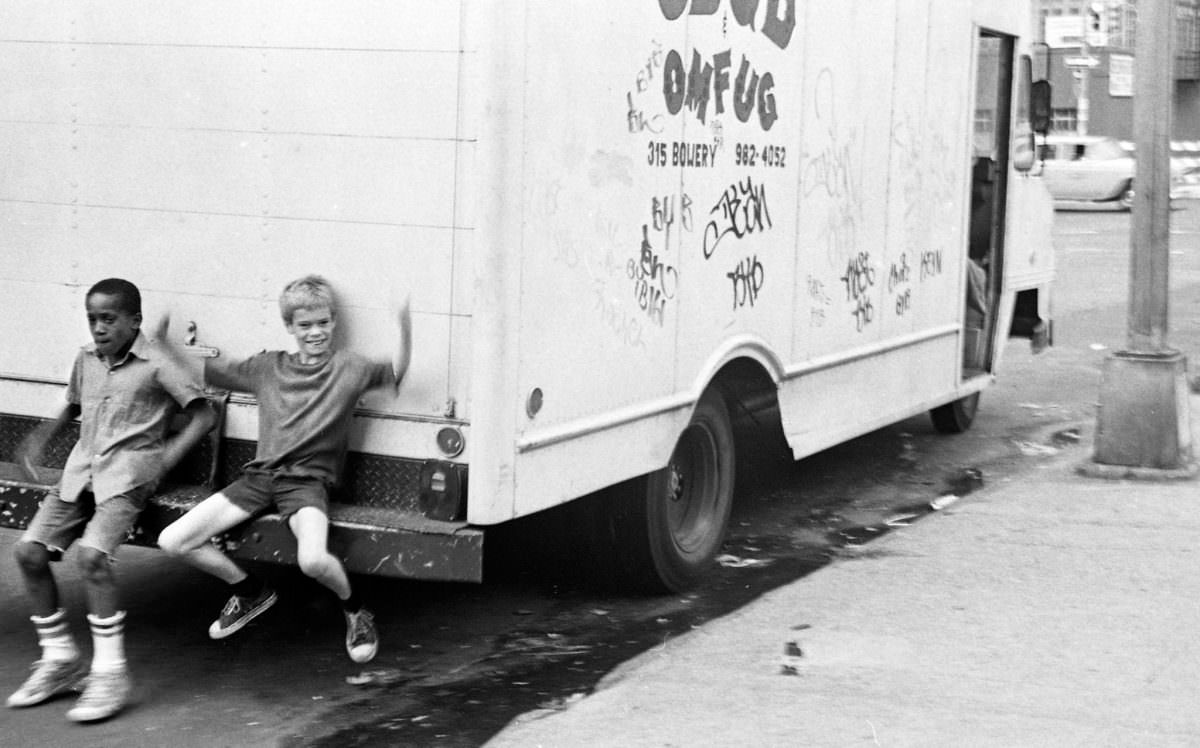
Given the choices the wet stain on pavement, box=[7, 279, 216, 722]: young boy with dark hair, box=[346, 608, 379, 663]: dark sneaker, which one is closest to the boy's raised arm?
box=[7, 279, 216, 722]: young boy with dark hair

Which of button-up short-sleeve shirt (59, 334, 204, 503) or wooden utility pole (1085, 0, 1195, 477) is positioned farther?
wooden utility pole (1085, 0, 1195, 477)

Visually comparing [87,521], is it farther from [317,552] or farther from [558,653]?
[558,653]

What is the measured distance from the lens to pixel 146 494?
574cm

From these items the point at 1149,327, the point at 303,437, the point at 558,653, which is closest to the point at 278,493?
the point at 303,437

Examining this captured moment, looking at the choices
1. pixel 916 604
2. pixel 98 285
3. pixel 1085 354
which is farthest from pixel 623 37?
pixel 1085 354

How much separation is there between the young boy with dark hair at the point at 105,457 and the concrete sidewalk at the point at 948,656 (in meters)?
1.50

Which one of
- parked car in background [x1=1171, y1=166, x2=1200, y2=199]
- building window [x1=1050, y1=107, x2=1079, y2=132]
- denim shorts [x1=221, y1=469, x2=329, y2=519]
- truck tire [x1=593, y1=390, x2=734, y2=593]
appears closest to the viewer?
denim shorts [x1=221, y1=469, x2=329, y2=519]

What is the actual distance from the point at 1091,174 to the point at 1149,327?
2884 centimetres

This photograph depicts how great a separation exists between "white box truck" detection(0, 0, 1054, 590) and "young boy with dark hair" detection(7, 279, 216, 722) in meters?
0.17

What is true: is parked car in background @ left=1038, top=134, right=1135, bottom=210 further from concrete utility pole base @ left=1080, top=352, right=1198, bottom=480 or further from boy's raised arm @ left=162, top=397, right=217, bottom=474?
boy's raised arm @ left=162, top=397, right=217, bottom=474

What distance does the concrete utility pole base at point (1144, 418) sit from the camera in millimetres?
8953

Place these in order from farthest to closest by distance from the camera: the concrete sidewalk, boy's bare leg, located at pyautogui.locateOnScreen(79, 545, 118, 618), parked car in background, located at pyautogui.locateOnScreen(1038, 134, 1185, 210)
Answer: parked car in background, located at pyautogui.locateOnScreen(1038, 134, 1185, 210), boy's bare leg, located at pyautogui.locateOnScreen(79, 545, 118, 618), the concrete sidewalk

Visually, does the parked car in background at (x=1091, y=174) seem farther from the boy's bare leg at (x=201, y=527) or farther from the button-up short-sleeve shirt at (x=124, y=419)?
the boy's bare leg at (x=201, y=527)

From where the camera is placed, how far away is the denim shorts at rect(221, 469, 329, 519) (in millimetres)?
5590
